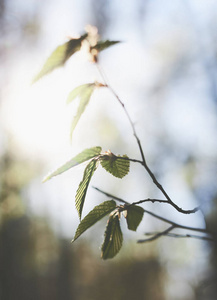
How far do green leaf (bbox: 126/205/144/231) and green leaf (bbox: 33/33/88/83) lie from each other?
0.30 meters

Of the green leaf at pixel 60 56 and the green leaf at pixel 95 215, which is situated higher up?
the green leaf at pixel 60 56

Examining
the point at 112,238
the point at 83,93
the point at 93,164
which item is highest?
the point at 83,93

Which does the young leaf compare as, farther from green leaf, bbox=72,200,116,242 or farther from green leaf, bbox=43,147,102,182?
green leaf, bbox=72,200,116,242

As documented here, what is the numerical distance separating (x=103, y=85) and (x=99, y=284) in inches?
565

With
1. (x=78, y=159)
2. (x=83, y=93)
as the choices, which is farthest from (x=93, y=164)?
(x=83, y=93)

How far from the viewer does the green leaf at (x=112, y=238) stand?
0.44 metres

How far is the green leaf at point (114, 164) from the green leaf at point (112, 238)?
9 centimetres

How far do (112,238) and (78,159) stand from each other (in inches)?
6.5

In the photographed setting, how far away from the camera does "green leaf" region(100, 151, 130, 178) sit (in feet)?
1.52

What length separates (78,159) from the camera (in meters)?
0.41

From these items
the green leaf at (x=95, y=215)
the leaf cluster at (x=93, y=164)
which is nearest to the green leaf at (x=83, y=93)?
the leaf cluster at (x=93, y=164)

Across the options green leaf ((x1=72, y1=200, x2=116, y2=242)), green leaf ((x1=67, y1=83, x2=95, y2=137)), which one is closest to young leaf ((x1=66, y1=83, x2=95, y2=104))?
green leaf ((x1=67, y1=83, x2=95, y2=137))

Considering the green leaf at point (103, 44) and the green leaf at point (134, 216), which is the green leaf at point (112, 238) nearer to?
the green leaf at point (134, 216)

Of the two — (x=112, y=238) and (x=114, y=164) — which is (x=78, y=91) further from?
(x=112, y=238)
